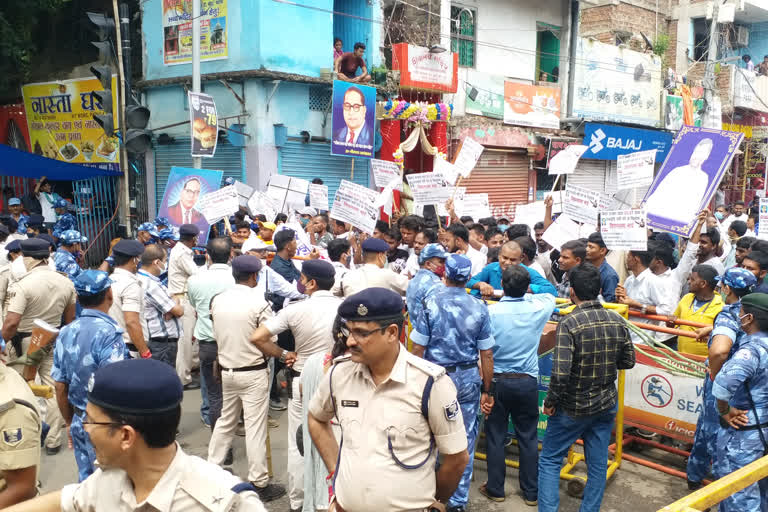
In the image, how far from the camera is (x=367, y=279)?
18.8ft

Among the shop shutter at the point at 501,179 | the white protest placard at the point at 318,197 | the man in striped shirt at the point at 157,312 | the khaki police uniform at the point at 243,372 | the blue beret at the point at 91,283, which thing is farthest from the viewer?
the shop shutter at the point at 501,179

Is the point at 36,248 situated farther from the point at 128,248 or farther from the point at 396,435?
the point at 396,435

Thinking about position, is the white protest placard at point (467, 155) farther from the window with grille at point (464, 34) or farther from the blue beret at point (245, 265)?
the window with grille at point (464, 34)

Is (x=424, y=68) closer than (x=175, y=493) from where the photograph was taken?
No

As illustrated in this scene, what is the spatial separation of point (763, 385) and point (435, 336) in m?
2.05

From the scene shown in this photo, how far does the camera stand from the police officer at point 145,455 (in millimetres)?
1992

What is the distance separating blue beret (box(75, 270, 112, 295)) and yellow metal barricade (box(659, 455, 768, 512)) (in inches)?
130

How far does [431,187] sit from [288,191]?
325 centimetres

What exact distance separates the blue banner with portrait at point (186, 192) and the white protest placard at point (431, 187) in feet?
11.0

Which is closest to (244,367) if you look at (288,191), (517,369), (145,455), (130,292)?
(130,292)

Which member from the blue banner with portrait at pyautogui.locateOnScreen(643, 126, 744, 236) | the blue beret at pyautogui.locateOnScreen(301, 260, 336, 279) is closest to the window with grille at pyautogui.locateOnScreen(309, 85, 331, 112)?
the blue banner with portrait at pyautogui.locateOnScreen(643, 126, 744, 236)

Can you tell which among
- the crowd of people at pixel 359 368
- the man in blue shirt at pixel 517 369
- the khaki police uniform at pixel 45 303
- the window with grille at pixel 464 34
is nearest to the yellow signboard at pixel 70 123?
the crowd of people at pixel 359 368

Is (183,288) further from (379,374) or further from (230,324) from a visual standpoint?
(379,374)

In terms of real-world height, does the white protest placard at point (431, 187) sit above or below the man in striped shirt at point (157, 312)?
above
